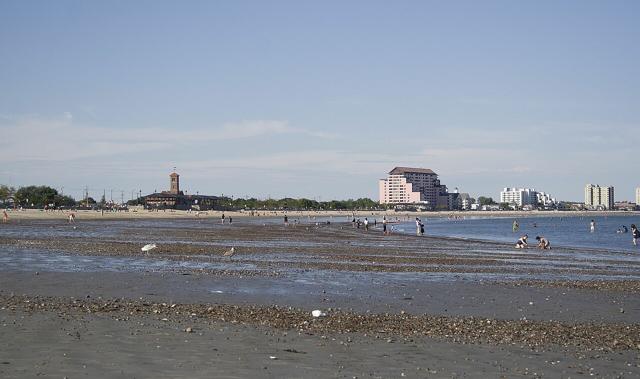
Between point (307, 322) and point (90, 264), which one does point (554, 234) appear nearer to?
point (90, 264)

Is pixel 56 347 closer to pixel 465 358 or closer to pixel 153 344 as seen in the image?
pixel 153 344

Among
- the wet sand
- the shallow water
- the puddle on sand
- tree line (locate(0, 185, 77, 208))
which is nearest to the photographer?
the wet sand

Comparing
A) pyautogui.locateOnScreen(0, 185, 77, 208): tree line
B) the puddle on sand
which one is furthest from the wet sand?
pyautogui.locateOnScreen(0, 185, 77, 208): tree line

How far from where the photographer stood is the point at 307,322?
13711mm

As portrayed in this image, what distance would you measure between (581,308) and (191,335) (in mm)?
10246

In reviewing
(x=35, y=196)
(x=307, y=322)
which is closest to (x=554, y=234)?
(x=307, y=322)

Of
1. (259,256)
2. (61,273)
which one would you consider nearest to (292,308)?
(61,273)

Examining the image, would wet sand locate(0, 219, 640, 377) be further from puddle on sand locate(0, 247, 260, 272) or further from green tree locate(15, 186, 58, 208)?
green tree locate(15, 186, 58, 208)

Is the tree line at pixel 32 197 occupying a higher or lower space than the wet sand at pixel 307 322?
higher

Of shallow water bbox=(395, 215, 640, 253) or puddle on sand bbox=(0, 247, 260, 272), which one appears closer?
puddle on sand bbox=(0, 247, 260, 272)

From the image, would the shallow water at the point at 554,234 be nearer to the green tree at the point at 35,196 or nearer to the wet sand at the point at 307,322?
the wet sand at the point at 307,322

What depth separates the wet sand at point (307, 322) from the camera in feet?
33.3

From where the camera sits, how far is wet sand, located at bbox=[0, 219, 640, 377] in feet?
33.3

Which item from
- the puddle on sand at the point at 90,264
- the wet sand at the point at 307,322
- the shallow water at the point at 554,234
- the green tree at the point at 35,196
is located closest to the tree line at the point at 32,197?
the green tree at the point at 35,196
